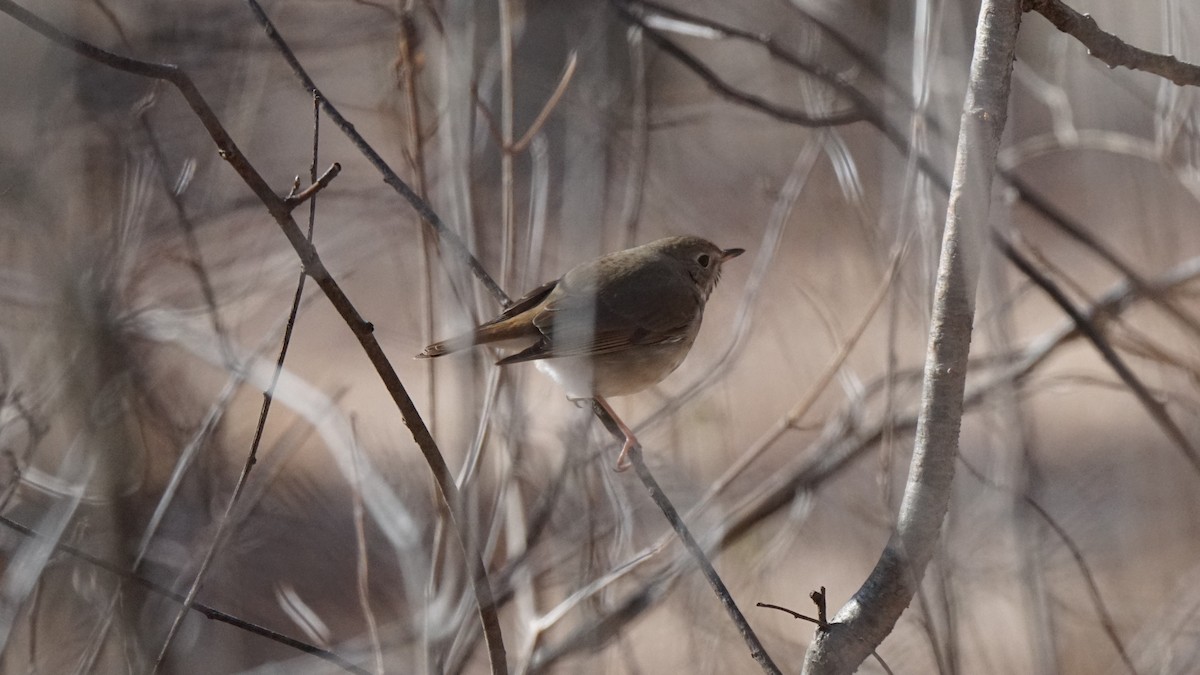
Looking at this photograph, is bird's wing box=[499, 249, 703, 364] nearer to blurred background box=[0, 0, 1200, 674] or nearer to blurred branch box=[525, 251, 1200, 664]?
blurred background box=[0, 0, 1200, 674]

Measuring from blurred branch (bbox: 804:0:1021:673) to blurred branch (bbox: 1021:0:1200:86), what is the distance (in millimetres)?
388

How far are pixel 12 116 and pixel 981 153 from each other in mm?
1628

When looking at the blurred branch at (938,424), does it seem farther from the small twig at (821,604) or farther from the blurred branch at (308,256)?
the blurred branch at (308,256)

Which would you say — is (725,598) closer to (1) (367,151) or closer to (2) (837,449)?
(1) (367,151)

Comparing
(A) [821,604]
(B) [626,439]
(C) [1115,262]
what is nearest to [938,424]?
(A) [821,604]

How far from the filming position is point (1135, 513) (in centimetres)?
471

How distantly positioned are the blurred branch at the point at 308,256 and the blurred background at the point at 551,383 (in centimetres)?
31

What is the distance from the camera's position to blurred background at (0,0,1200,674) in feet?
6.72

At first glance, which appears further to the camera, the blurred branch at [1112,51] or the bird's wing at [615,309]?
the bird's wing at [615,309]

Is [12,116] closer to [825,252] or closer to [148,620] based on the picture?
[148,620]

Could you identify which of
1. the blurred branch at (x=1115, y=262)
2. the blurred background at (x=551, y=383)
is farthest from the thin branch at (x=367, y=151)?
the blurred branch at (x=1115, y=262)

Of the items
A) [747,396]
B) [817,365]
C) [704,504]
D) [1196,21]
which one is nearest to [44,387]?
[704,504]

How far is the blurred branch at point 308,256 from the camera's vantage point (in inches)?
47.1

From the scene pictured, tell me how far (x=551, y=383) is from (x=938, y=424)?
8.71 feet
